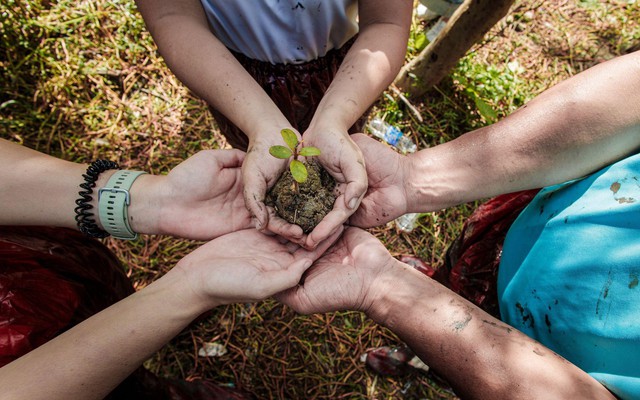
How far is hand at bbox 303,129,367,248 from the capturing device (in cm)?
210

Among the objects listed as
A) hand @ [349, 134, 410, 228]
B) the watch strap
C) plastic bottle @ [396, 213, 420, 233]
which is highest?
the watch strap

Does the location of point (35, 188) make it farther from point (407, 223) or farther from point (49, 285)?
point (407, 223)

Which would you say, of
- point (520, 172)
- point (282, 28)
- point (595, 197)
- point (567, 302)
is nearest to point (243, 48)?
point (282, 28)

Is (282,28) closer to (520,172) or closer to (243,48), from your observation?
(243,48)

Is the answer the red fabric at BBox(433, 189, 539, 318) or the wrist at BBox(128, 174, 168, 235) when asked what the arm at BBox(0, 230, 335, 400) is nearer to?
the wrist at BBox(128, 174, 168, 235)

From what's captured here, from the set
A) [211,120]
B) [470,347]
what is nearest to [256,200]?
[470,347]

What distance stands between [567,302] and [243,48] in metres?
2.40

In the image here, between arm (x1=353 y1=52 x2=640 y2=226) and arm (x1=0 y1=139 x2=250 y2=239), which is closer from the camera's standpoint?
arm (x1=353 y1=52 x2=640 y2=226)

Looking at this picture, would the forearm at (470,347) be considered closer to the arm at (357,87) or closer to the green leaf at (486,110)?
the arm at (357,87)

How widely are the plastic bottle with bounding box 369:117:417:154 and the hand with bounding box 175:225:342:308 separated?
7.10 feet

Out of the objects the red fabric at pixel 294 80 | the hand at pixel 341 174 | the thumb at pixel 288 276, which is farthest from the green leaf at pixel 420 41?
the thumb at pixel 288 276

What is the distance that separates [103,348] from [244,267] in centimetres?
71

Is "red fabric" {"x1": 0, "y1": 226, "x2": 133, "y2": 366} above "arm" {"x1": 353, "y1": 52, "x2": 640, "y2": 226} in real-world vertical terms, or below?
above

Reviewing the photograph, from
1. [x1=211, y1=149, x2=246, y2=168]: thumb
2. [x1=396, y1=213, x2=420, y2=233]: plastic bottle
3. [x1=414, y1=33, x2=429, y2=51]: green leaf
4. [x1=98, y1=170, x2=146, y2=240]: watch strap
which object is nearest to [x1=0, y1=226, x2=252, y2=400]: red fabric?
[x1=98, y1=170, x2=146, y2=240]: watch strap
